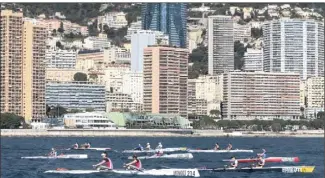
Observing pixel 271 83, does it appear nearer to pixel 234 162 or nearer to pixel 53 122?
pixel 53 122

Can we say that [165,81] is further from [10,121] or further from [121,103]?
[10,121]

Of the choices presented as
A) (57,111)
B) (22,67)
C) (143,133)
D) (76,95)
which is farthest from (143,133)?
(76,95)

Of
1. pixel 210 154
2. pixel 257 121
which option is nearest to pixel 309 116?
pixel 257 121

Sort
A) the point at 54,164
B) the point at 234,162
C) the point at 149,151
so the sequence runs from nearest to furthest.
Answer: the point at 234,162, the point at 54,164, the point at 149,151

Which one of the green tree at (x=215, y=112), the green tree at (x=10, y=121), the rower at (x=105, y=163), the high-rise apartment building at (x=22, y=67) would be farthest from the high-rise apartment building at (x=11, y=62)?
the rower at (x=105, y=163)

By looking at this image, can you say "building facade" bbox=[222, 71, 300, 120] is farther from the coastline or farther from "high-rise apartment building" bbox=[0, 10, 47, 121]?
"high-rise apartment building" bbox=[0, 10, 47, 121]

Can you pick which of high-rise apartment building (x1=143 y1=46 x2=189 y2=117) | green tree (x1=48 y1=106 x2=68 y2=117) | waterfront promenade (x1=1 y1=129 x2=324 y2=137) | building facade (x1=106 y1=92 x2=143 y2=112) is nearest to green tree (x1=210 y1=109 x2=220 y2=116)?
high-rise apartment building (x1=143 y1=46 x2=189 y2=117)

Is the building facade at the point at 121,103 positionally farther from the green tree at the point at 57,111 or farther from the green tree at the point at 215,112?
the green tree at the point at 215,112
